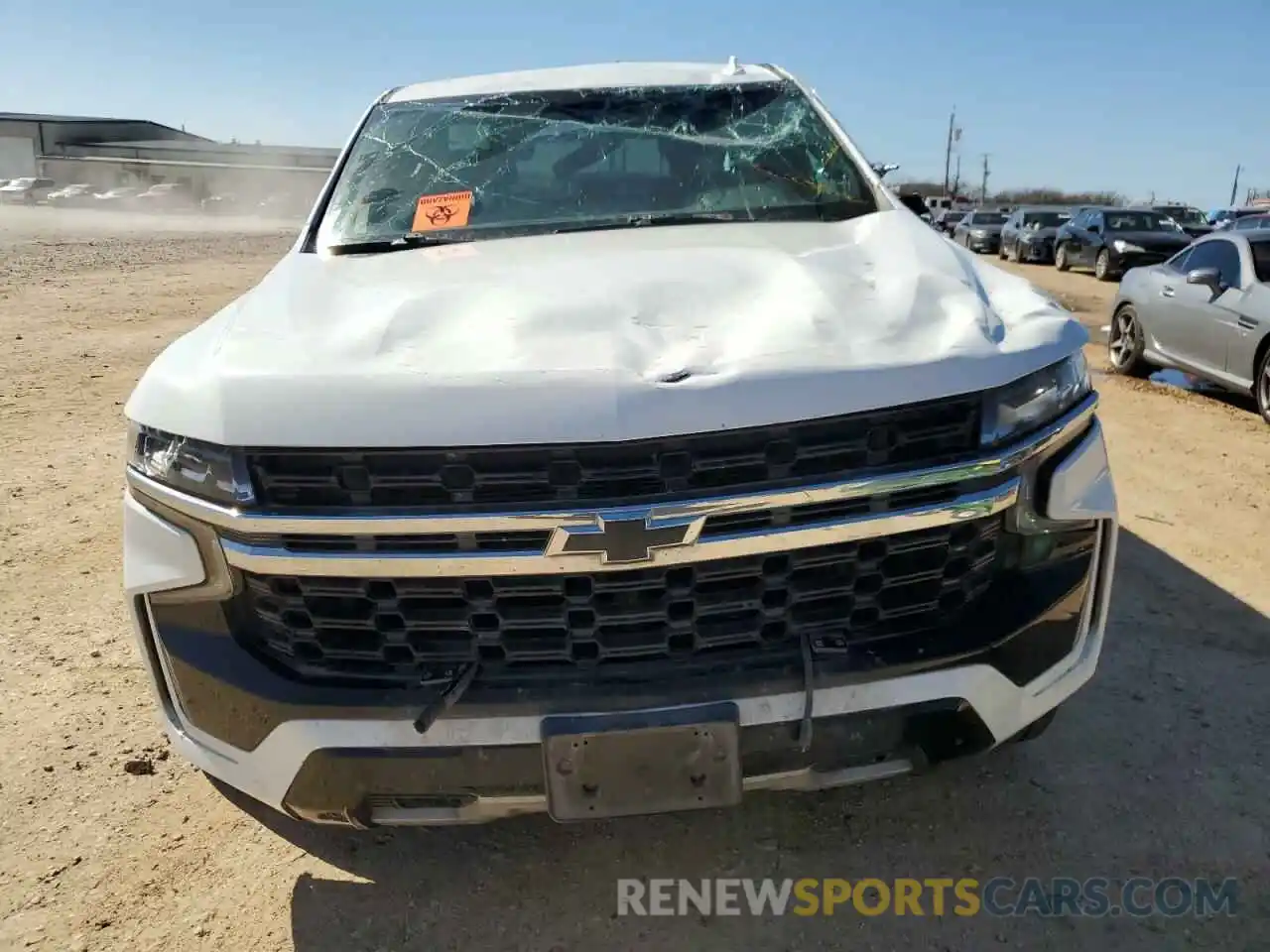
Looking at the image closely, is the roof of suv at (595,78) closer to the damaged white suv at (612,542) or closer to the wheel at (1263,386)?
the damaged white suv at (612,542)

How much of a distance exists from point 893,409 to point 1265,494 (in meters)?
4.41

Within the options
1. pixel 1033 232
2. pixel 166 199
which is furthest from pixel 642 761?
pixel 166 199

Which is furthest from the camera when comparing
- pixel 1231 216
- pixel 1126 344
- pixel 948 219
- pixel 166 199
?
pixel 166 199

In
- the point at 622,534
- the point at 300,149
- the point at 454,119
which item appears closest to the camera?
the point at 622,534

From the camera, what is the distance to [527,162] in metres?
3.36

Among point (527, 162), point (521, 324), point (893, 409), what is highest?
point (527, 162)

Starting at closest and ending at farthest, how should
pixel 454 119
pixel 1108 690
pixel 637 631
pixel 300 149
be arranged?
pixel 637 631
pixel 1108 690
pixel 454 119
pixel 300 149

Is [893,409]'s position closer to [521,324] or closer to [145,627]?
[521,324]

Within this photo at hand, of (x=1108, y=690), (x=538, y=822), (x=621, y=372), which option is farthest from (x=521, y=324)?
(x=1108, y=690)

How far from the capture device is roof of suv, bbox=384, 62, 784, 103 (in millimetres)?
3812

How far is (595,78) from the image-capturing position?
3.89 metres

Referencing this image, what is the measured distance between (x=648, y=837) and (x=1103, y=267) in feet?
63.0

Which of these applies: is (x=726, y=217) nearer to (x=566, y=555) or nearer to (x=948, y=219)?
(x=566, y=555)

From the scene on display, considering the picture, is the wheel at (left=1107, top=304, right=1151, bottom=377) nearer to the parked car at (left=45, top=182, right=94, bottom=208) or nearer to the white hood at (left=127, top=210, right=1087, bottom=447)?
the white hood at (left=127, top=210, right=1087, bottom=447)
